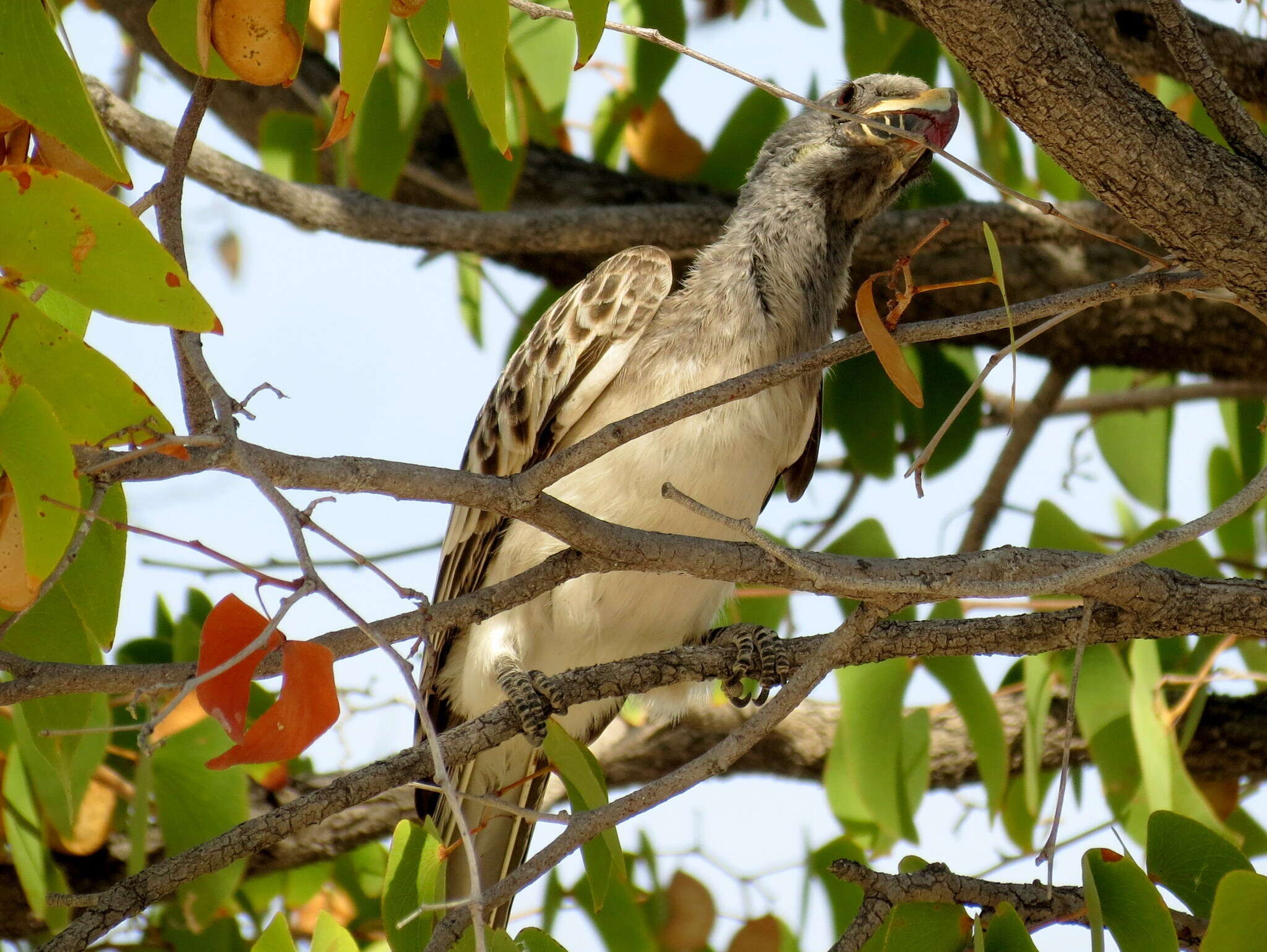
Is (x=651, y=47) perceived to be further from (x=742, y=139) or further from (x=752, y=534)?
(x=752, y=534)

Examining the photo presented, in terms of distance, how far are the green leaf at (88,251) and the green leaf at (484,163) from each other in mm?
2538

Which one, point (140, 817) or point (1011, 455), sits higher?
point (1011, 455)

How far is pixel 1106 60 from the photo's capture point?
6.07ft

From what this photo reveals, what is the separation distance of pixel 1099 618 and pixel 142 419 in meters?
1.64

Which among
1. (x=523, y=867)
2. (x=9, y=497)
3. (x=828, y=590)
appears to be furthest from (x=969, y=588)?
(x=9, y=497)

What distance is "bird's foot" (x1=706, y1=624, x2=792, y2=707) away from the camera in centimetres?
294

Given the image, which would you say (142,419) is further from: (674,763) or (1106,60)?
(674,763)

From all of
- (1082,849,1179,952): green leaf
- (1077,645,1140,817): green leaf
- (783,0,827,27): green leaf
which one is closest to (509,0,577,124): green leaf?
(783,0,827,27): green leaf

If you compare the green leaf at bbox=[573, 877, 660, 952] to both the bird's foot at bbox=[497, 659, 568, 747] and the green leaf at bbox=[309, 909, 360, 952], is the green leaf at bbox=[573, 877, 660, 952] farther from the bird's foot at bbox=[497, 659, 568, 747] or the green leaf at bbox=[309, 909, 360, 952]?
the green leaf at bbox=[309, 909, 360, 952]

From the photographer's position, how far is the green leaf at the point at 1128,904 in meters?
1.81

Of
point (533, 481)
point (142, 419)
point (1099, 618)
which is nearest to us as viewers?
point (142, 419)

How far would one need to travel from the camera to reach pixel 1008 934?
182 centimetres

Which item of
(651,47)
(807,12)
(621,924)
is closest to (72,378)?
(621,924)

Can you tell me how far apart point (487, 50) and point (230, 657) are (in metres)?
0.83
